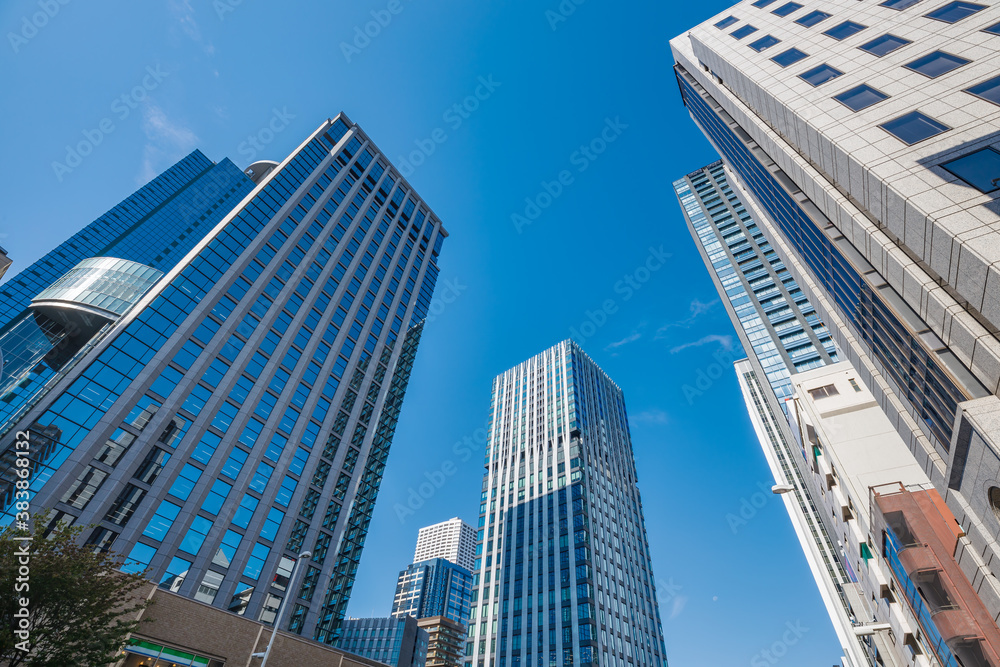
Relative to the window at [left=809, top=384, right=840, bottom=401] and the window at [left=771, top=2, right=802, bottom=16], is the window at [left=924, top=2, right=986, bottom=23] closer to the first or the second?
the window at [left=771, top=2, right=802, bottom=16]

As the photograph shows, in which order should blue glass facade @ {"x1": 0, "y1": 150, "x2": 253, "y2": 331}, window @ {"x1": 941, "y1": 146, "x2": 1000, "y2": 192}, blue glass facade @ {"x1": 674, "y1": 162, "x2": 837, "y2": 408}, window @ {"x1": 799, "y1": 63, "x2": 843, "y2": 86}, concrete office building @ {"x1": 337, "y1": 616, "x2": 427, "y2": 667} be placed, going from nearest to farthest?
window @ {"x1": 941, "y1": 146, "x2": 1000, "y2": 192} < window @ {"x1": 799, "y1": 63, "x2": 843, "y2": 86} < blue glass facade @ {"x1": 674, "y1": 162, "x2": 837, "y2": 408} < blue glass facade @ {"x1": 0, "y1": 150, "x2": 253, "y2": 331} < concrete office building @ {"x1": 337, "y1": 616, "x2": 427, "y2": 667}

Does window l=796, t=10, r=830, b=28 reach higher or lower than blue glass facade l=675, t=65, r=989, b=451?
higher

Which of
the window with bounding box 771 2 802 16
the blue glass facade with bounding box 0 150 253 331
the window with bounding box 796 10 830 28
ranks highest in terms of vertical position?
the blue glass facade with bounding box 0 150 253 331

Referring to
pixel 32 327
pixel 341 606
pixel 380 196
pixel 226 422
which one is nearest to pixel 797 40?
pixel 226 422

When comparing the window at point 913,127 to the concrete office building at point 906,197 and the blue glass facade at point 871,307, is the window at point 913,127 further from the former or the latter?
the blue glass facade at point 871,307

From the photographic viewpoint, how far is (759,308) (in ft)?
262

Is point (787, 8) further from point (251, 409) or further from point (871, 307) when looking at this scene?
point (251, 409)

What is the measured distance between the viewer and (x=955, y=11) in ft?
65.8

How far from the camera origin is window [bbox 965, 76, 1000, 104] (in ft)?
52.4

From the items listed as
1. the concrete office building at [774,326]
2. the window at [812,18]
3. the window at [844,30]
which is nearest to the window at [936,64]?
the window at [844,30]

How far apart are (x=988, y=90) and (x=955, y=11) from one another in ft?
23.3

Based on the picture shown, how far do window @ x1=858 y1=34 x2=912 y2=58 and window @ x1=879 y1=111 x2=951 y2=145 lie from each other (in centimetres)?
574

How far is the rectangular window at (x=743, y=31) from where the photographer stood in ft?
98.6

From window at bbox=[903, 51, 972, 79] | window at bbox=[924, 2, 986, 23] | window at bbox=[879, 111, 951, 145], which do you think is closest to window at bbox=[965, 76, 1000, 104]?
window at bbox=[879, 111, 951, 145]
